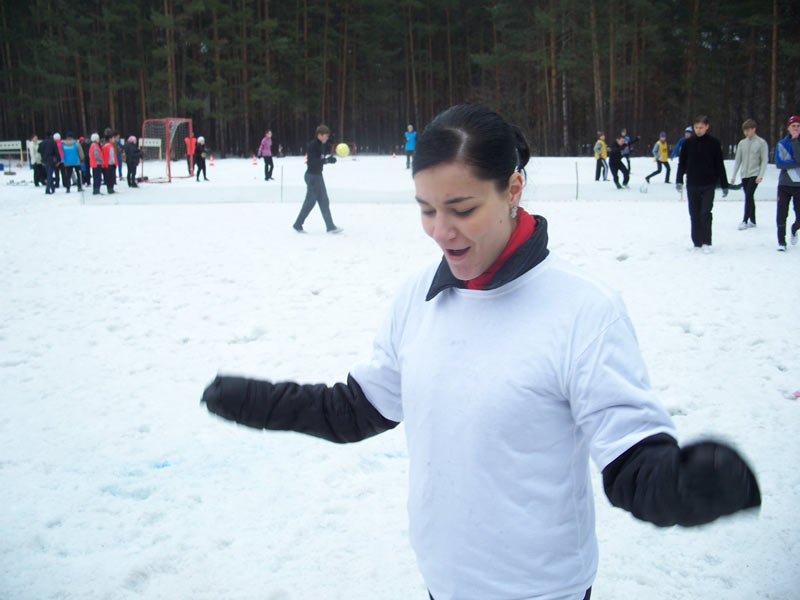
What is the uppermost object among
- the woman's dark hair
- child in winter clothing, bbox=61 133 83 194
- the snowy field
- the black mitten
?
child in winter clothing, bbox=61 133 83 194

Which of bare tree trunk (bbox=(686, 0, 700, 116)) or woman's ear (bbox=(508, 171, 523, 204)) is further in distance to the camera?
bare tree trunk (bbox=(686, 0, 700, 116))

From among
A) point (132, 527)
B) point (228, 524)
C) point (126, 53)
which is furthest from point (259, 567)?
point (126, 53)


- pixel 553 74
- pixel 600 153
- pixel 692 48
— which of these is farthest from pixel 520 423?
pixel 692 48

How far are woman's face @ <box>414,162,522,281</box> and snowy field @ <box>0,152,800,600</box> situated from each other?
17.7 inches

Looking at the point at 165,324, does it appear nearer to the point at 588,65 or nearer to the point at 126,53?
the point at 588,65

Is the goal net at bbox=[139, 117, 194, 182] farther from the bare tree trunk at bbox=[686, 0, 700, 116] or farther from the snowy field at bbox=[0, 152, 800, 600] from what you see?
the bare tree trunk at bbox=[686, 0, 700, 116]

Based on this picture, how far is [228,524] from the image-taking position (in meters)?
3.49

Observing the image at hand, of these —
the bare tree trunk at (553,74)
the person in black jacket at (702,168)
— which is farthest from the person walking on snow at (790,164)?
the bare tree trunk at (553,74)

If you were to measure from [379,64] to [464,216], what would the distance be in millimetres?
57181

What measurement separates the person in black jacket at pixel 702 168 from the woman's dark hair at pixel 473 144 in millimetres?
8855

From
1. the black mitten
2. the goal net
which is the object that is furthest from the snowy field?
the goal net

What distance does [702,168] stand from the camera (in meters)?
9.41

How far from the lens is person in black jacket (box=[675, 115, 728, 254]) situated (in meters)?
9.38

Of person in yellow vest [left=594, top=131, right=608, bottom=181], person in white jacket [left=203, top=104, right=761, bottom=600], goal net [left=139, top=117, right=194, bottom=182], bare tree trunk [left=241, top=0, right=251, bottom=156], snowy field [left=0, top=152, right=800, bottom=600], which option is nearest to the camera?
person in white jacket [left=203, top=104, right=761, bottom=600]
